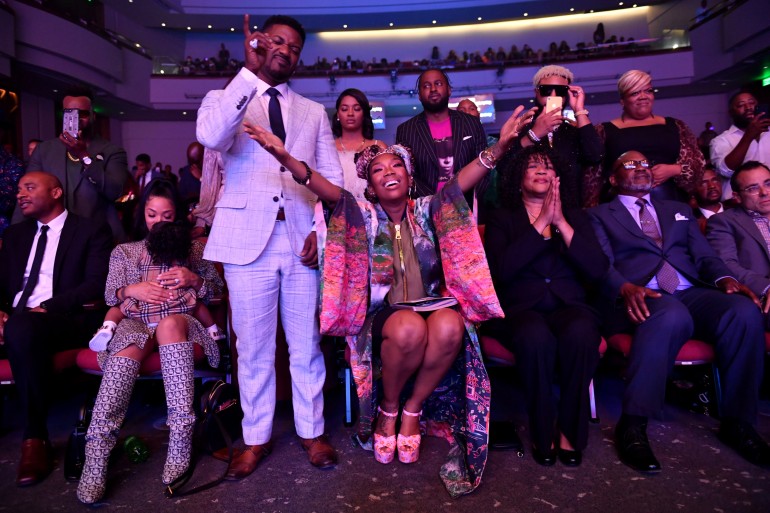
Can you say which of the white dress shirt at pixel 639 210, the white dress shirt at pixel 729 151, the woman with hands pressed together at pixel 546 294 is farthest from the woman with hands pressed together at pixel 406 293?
the white dress shirt at pixel 729 151

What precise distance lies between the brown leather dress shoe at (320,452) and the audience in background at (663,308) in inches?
52.4

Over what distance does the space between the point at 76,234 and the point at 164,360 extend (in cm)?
114

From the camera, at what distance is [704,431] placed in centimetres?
266

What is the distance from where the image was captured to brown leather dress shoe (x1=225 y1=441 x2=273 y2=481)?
7.49 feet

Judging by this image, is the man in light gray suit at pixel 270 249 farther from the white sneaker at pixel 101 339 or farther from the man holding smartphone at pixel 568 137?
the man holding smartphone at pixel 568 137

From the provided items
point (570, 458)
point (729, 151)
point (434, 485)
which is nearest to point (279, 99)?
point (434, 485)

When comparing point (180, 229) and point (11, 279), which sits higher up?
point (180, 229)

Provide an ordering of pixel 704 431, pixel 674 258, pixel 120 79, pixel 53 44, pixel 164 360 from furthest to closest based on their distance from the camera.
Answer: pixel 120 79, pixel 53 44, pixel 674 258, pixel 704 431, pixel 164 360

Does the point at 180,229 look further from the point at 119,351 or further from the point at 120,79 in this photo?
the point at 120,79

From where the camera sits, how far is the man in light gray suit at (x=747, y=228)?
3.00 meters

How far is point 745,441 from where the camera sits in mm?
2377

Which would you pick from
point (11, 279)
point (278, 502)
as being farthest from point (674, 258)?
point (11, 279)

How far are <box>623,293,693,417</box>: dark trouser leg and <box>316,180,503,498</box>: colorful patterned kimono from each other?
0.73 metres

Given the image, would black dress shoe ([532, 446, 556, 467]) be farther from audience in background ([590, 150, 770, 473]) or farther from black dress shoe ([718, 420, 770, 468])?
black dress shoe ([718, 420, 770, 468])
